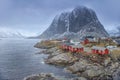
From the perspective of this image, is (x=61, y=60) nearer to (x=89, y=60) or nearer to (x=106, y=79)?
(x=89, y=60)

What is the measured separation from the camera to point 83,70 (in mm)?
81625

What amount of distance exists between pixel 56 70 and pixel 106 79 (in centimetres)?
2410

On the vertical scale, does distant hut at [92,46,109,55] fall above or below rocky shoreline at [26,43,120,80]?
above

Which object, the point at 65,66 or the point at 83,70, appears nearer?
the point at 83,70

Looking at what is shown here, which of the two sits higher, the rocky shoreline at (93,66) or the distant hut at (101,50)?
the distant hut at (101,50)

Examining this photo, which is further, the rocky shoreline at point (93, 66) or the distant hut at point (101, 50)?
the distant hut at point (101, 50)

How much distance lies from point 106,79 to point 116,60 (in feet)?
66.6

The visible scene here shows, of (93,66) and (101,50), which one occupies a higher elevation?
(101,50)

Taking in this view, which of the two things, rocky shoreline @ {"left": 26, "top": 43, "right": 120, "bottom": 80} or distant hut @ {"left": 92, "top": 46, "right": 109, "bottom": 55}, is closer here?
rocky shoreline @ {"left": 26, "top": 43, "right": 120, "bottom": 80}

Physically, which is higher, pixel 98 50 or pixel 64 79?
pixel 98 50

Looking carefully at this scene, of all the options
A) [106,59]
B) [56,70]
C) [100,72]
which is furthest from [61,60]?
[100,72]

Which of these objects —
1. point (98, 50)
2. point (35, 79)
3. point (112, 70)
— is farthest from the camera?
point (98, 50)

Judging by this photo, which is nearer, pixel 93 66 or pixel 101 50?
pixel 93 66

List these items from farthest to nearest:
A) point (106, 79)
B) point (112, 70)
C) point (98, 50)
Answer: point (98, 50), point (112, 70), point (106, 79)
